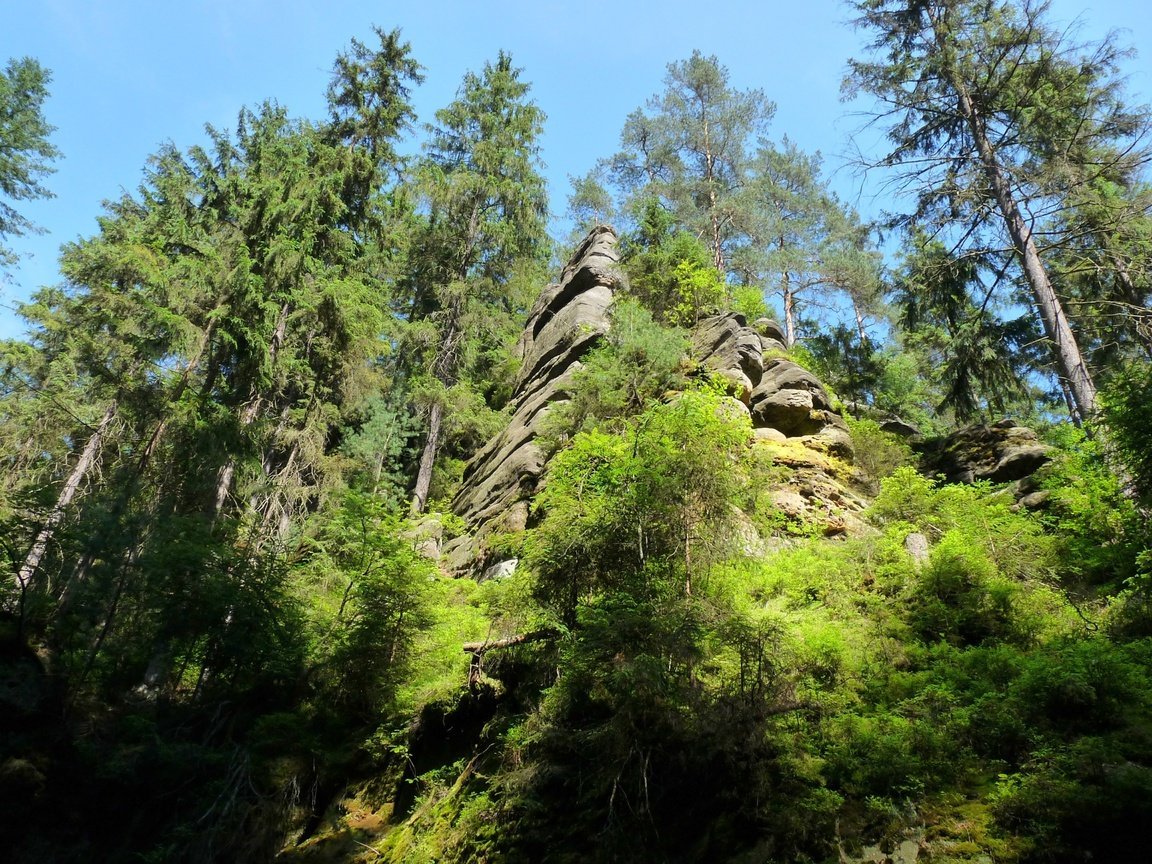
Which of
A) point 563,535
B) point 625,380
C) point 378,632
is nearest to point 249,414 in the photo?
point 378,632

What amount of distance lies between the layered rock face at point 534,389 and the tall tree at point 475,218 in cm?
171

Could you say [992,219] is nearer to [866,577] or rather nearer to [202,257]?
[866,577]

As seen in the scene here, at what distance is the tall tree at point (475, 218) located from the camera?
65.4 feet

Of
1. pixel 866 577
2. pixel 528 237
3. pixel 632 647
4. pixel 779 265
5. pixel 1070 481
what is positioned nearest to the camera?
pixel 632 647

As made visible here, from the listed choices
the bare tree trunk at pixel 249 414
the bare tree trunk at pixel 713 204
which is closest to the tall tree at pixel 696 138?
the bare tree trunk at pixel 713 204

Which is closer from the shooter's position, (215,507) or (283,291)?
(215,507)

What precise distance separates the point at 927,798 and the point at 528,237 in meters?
19.6

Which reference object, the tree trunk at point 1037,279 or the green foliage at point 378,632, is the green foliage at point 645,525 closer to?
the green foliage at point 378,632

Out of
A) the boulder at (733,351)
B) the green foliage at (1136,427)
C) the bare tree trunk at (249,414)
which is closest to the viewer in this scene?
the green foliage at (1136,427)

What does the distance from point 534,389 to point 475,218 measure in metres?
7.06

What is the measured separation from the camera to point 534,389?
679 inches

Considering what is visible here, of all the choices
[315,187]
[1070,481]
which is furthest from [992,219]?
[315,187]

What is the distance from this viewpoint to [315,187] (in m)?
14.6

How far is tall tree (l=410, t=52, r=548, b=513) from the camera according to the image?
19.9 metres
